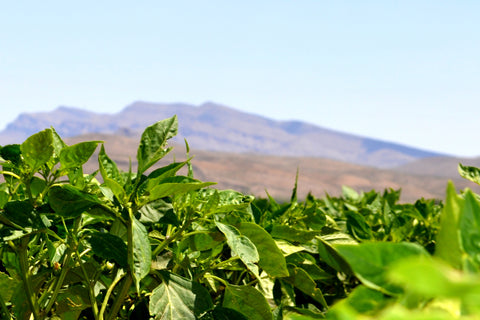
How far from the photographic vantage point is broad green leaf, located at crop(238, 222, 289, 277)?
2.97 feet

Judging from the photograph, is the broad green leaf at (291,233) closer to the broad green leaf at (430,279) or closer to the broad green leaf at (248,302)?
the broad green leaf at (248,302)

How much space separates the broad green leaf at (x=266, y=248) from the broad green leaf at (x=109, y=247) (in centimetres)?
20

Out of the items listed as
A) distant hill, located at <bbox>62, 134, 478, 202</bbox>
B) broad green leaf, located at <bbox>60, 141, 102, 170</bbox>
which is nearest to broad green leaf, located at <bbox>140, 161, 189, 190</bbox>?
broad green leaf, located at <bbox>60, 141, 102, 170</bbox>

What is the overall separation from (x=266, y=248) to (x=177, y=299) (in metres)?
0.17

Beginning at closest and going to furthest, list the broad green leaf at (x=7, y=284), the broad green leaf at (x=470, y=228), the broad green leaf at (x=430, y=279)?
the broad green leaf at (x=430, y=279), the broad green leaf at (x=470, y=228), the broad green leaf at (x=7, y=284)

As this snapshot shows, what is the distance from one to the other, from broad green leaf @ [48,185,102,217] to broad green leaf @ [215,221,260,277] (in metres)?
0.20

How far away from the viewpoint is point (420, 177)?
3041 inches

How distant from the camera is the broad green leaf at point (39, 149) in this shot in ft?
2.70

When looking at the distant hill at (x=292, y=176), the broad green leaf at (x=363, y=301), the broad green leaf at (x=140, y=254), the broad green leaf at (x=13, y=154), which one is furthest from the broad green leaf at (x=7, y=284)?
the distant hill at (x=292, y=176)

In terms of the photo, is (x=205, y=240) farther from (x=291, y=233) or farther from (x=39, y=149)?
(x=39, y=149)

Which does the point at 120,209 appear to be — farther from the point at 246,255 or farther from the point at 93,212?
the point at 246,255

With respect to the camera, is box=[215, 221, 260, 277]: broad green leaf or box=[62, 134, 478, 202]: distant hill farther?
box=[62, 134, 478, 202]: distant hill

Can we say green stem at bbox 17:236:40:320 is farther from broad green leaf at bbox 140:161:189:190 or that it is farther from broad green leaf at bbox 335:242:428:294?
broad green leaf at bbox 335:242:428:294

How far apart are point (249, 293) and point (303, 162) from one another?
89.8 meters
